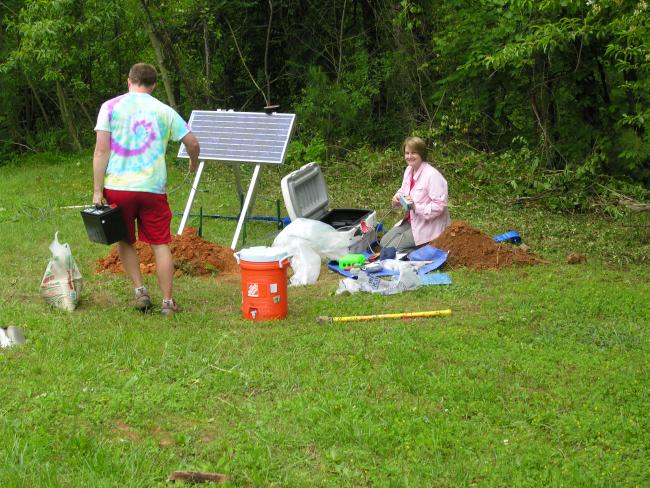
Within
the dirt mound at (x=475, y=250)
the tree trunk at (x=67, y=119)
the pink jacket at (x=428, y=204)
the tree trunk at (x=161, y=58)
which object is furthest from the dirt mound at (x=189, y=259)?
the tree trunk at (x=67, y=119)

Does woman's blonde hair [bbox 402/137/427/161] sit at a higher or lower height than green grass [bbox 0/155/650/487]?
higher

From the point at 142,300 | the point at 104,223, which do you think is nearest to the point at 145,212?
the point at 104,223

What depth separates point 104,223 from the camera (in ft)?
19.5

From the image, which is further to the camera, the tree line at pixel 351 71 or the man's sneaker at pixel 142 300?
the tree line at pixel 351 71

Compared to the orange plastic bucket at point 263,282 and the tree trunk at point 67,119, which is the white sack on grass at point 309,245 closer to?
the orange plastic bucket at point 263,282

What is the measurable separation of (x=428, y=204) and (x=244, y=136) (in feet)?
7.11

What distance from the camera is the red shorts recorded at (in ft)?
20.0

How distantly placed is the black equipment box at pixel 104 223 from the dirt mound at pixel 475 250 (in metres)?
3.04

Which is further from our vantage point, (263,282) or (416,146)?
(416,146)

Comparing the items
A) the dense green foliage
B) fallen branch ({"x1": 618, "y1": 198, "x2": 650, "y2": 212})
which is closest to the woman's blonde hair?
fallen branch ({"x1": 618, "y1": 198, "x2": 650, "y2": 212})

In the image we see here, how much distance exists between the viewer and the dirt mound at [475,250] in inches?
304

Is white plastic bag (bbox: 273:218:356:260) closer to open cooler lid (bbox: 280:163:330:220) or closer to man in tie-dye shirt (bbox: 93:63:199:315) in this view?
open cooler lid (bbox: 280:163:330:220)

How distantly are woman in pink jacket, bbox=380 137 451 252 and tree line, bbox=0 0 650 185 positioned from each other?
8.20ft

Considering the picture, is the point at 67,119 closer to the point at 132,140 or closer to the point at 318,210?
the point at 318,210
